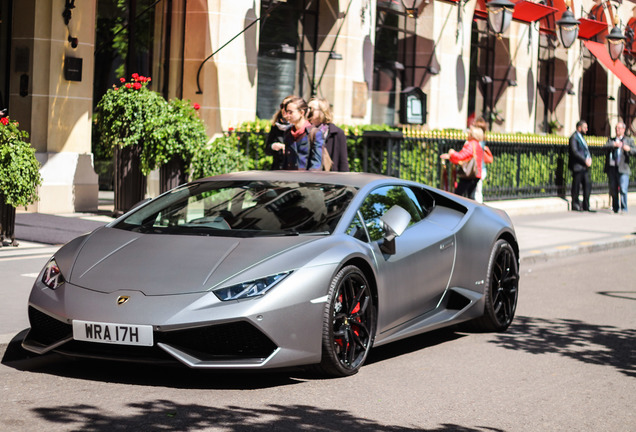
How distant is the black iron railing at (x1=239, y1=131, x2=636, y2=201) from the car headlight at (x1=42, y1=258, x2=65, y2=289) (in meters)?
10.7

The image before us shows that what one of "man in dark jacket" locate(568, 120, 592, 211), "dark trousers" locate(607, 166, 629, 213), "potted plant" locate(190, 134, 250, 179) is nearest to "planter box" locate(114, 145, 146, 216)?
"potted plant" locate(190, 134, 250, 179)

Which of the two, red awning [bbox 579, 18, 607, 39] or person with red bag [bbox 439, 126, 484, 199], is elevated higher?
red awning [bbox 579, 18, 607, 39]

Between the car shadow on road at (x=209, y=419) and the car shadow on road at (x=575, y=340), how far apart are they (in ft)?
7.92

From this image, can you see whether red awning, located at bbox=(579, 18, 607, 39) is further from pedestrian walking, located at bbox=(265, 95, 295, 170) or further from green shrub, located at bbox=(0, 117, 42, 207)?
green shrub, located at bbox=(0, 117, 42, 207)

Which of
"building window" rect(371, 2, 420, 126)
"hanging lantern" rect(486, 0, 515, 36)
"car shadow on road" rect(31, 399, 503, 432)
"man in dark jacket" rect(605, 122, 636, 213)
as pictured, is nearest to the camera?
"car shadow on road" rect(31, 399, 503, 432)

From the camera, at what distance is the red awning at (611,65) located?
30984 millimetres

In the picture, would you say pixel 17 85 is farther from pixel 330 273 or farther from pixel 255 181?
pixel 330 273

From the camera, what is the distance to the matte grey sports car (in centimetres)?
603

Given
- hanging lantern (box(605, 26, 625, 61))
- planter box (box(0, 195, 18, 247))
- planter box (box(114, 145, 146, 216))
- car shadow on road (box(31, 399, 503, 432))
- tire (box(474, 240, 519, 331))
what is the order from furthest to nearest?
1. hanging lantern (box(605, 26, 625, 61))
2. planter box (box(114, 145, 146, 216))
3. planter box (box(0, 195, 18, 247))
4. tire (box(474, 240, 519, 331))
5. car shadow on road (box(31, 399, 503, 432))

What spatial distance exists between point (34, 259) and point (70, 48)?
19.7 feet

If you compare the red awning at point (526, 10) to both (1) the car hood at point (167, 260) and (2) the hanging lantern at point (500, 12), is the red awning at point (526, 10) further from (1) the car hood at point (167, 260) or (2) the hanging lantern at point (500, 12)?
(1) the car hood at point (167, 260)

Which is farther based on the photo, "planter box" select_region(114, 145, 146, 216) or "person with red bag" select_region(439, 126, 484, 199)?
"person with red bag" select_region(439, 126, 484, 199)

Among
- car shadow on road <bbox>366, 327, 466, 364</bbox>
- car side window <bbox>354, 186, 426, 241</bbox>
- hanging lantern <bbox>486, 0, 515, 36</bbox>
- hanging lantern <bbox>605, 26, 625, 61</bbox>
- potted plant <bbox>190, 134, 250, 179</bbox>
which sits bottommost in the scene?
car shadow on road <bbox>366, 327, 466, 364</bbox>

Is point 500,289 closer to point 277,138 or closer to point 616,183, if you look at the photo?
point 277,138
